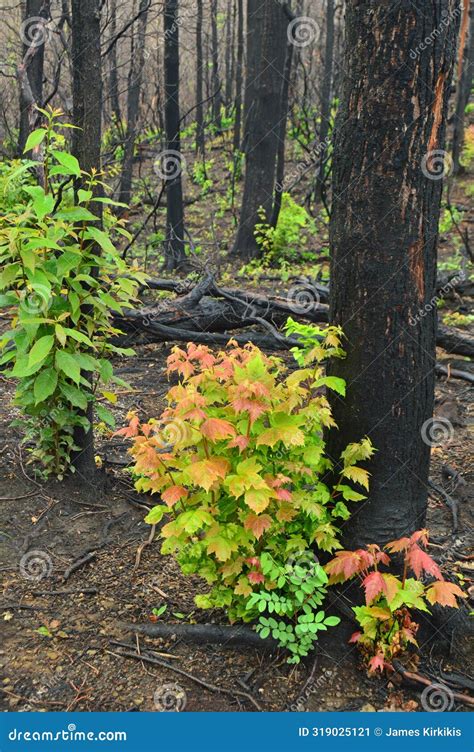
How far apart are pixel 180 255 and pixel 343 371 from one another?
969 cm

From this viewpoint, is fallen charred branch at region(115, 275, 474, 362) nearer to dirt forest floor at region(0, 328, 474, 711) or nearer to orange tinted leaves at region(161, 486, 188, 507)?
dirt forest floor at region(0, 328, 474, 711)

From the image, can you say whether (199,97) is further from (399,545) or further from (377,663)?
(377,663)

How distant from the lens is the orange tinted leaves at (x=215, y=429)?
105 inches

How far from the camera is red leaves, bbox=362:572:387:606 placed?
110 inches

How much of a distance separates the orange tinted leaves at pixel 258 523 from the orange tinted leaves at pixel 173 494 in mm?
301

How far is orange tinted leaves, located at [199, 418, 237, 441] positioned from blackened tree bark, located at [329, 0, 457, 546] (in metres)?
0.77

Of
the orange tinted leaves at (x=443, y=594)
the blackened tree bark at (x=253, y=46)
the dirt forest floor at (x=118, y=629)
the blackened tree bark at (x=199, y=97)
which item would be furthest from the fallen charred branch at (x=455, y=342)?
the blackened tree bark at (x=199, y=97)

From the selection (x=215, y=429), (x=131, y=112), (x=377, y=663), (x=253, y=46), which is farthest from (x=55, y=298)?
(x=253, y=46)

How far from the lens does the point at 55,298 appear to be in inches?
144

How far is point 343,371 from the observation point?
3.16m

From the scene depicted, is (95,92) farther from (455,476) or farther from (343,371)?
(455,476)

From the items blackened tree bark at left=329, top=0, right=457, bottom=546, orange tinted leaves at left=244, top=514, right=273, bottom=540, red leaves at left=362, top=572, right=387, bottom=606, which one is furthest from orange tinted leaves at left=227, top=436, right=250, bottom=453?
red leaves at left=362, top=572, right=387, bottom=606

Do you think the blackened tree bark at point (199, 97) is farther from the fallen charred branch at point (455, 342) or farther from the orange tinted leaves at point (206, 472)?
the orange tinted leaves at point (206, 472)

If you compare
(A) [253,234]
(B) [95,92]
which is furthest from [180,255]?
(B) [95,92]
